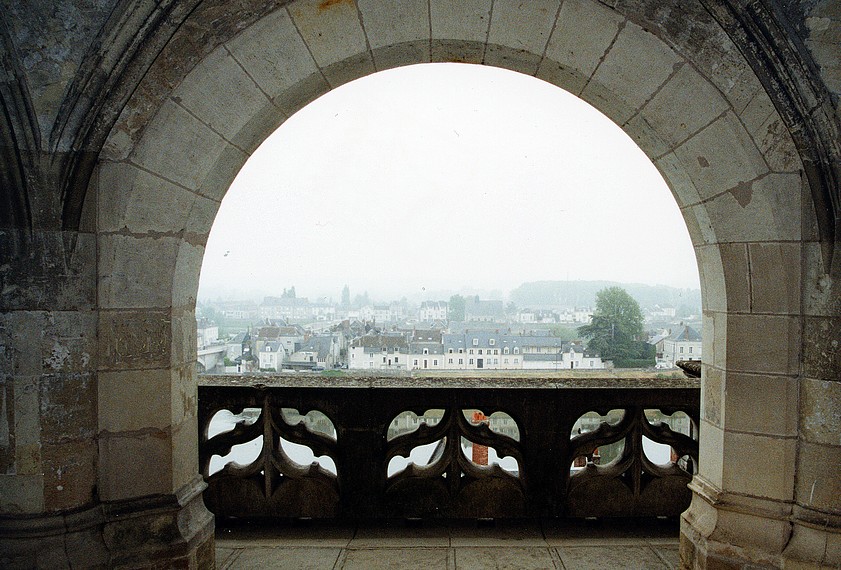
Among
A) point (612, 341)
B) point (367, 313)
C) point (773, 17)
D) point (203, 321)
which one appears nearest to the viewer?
point (773, 17)

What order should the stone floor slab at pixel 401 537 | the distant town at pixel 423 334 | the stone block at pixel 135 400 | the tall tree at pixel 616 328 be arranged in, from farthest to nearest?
the tall tree at pixel 616 328
the distant town at pixel 423 334
the stone floor slab at pixel 401 537
the stone block at pixel 135 400

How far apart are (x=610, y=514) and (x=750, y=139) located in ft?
6.99

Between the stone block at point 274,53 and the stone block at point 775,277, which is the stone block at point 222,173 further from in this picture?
the stone block at point 775,277

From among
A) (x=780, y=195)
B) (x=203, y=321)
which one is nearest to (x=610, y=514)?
(x=780, y=195)

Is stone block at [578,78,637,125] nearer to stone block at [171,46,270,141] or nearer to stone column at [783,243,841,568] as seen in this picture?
stone column at [783,243,841,568]

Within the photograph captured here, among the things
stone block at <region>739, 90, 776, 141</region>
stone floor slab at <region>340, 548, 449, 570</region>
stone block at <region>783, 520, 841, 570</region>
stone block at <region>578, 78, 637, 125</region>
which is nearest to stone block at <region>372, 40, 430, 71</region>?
stone block at <region>578, 78, 637, 125</region>


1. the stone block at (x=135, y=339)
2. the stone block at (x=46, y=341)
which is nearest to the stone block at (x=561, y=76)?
the stone block at (x=135, y=339)

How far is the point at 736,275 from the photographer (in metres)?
2.25

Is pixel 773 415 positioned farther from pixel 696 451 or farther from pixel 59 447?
pixel 59 447

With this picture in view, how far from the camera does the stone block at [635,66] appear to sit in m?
2.16

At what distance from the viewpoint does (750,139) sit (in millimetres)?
2176

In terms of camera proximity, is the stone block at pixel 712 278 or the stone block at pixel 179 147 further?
the stone block at pixel 712 278

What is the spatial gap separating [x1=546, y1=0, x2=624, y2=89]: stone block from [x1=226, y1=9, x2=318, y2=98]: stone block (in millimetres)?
1026

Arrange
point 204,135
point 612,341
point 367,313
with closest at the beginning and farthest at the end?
point 204,135, point 612,341, point 367,313
